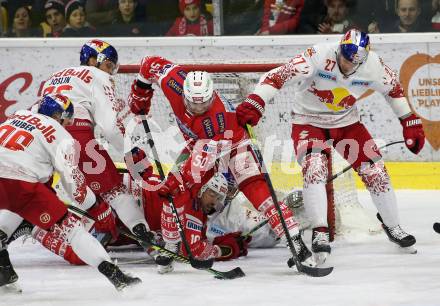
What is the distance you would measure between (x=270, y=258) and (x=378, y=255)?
22.9 inches

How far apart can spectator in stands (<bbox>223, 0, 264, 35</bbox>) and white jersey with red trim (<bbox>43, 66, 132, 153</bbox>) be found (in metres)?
2.12

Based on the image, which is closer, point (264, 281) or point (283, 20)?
point (264, 281)

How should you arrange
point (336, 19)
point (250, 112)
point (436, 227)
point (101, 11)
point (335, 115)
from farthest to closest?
1. point (101, 11)
2. point (336, 19)
3. point (436, 227)
4. point (335, 115)
5. point (250, 112)

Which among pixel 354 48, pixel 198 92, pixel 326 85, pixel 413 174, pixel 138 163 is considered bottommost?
pixel 413 174

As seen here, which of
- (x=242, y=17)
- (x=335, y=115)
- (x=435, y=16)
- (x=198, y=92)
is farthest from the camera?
(x=242, y=17)

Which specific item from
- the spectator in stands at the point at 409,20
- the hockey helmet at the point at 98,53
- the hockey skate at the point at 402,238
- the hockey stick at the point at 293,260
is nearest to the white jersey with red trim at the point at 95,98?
the hockey helmet at the point at 98,53

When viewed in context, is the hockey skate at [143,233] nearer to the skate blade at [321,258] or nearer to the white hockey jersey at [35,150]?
the skate blade at [321,258]

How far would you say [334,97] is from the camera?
263 inches

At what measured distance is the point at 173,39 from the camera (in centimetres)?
888

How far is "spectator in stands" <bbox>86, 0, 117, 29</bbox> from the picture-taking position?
9125mm

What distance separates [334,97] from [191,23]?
248cm

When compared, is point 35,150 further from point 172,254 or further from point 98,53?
point 98,53

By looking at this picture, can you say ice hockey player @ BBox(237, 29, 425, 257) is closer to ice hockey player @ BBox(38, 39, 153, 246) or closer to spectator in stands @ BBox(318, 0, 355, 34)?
ice hockey player @ BBox(38, 39, 153, 246)

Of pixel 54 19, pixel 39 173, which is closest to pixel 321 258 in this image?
pixel 39 173
